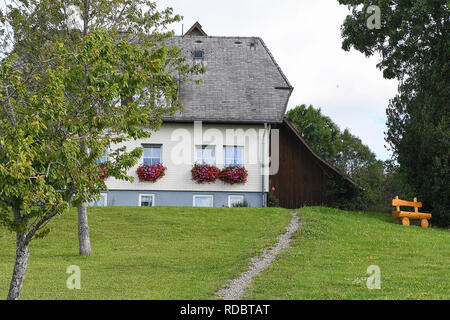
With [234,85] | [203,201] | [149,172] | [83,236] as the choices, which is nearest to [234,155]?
[203,201]

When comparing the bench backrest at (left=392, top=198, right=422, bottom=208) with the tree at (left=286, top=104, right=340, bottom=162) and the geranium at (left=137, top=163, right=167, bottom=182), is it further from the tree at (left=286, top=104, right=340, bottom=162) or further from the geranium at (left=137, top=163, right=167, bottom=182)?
the tree at (left=286, top=104, right=340, bottom=162)

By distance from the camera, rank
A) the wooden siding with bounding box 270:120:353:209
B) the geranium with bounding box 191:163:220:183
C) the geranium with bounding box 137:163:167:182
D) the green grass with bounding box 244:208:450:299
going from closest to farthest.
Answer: the green grass with bounding box 244:208:450:299, the geranium with bounding box 137:163:167:182, the geranium with bounding box 191:163:220:183, the wooden siding with bounding box 270:120:353:209

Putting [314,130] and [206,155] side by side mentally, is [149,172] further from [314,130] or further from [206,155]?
[314,130]

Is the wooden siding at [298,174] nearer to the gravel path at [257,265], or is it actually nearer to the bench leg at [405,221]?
the bench leg at [405,221]

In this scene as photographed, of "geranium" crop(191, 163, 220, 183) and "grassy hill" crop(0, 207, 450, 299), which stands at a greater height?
"geranium" crop(191, 163, 220, 183)

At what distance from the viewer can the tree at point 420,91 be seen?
24.6m

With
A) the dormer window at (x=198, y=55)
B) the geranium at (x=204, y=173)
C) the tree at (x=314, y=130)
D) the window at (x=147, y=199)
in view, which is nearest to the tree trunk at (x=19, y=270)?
Answer: the geranium at (x=204, y=173)

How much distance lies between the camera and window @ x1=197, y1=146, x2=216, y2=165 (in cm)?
2900

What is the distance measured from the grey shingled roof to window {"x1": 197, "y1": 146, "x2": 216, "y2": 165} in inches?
60.7

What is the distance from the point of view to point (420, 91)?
26203mm

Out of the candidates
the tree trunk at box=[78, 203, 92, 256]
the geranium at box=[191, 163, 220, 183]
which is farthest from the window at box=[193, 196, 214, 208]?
the tree trunk at box=[78, 203, 92, 256]
